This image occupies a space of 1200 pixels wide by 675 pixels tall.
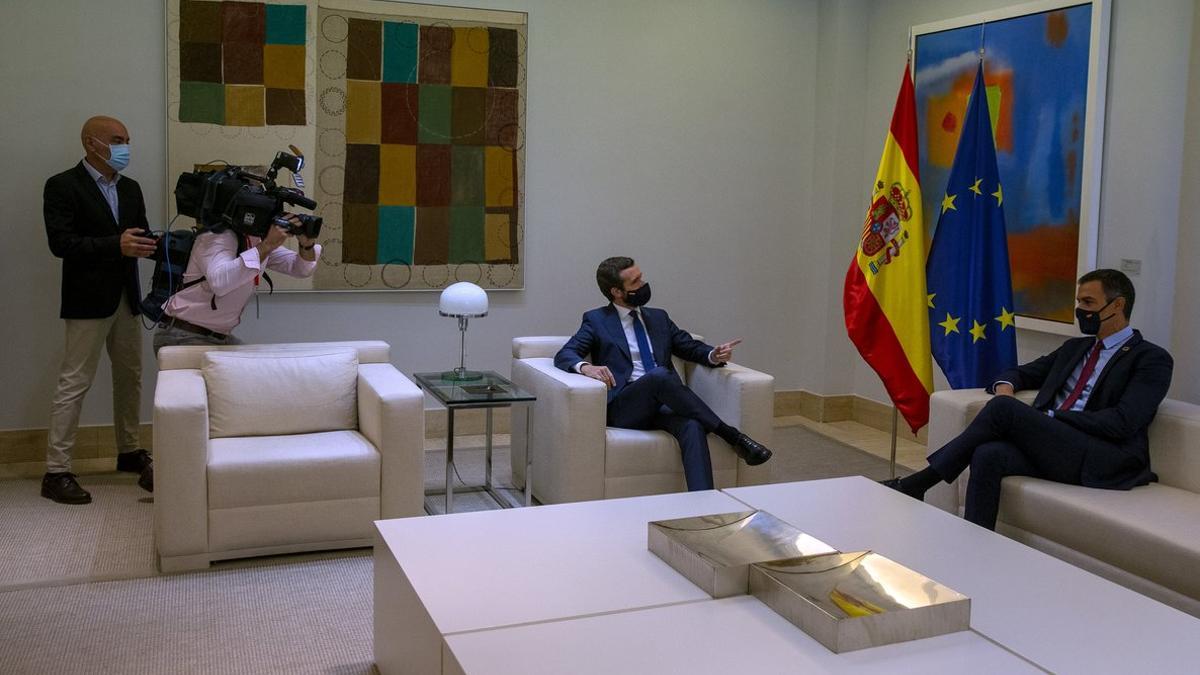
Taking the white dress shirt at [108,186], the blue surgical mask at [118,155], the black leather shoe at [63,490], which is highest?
the blue surgical mask at [118,155]

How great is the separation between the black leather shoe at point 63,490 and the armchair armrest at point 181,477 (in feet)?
3.33

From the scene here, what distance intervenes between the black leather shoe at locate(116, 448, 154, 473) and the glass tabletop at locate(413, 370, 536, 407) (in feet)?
4.56

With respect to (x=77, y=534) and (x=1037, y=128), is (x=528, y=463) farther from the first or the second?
(x=1037, y=128)

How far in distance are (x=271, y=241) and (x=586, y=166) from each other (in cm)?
214

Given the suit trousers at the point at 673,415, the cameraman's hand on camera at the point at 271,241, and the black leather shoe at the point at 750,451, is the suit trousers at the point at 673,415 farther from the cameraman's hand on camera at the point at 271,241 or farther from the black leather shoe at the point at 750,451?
the cameraman's hand on camera at the point at 271,241

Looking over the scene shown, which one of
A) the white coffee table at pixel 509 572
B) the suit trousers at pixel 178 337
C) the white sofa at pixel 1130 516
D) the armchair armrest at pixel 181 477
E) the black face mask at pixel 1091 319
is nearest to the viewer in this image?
the white coffee table at pixel 509 572

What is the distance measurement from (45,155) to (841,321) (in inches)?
176

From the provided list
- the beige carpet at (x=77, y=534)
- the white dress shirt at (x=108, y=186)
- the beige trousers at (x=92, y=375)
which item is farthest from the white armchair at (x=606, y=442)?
the white dress shirt at (x=108, y=186)

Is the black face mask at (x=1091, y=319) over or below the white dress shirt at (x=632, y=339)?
over

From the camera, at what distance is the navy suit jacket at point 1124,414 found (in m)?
4.00

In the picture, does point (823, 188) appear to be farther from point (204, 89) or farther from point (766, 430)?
point (204, 89)

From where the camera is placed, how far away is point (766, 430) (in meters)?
4.82

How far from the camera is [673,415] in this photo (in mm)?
4730

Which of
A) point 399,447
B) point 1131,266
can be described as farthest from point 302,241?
point 1131,266
